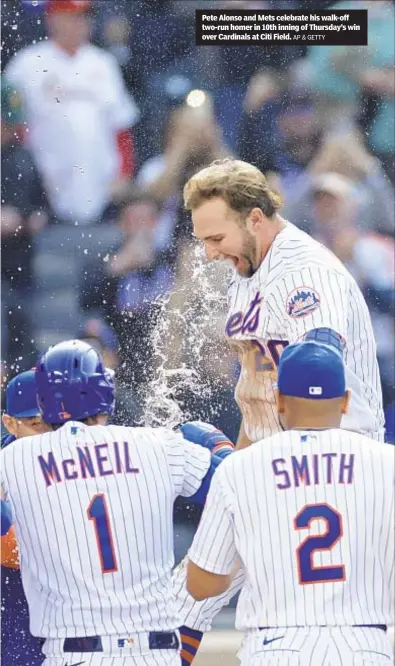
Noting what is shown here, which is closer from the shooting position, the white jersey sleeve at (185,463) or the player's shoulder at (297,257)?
the white jersey sleeve at (185,463)

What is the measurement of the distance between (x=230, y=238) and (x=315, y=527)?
1403 millimetres

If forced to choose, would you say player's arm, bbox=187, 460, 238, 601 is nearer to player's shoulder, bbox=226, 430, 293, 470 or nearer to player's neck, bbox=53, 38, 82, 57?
player's shoulder, bbox=226, 430, 293, 470

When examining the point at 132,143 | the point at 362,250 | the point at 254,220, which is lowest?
the point at 254,220

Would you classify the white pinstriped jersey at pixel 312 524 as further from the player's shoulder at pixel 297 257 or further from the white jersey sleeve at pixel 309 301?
the player's shoulder at pixel 297 257

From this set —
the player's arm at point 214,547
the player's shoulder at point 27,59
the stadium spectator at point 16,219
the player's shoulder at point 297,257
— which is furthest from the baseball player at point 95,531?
the player's shoulder at point 27,59

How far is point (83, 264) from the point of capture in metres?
5.14

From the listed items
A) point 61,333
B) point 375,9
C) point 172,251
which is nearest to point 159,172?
point 172,251

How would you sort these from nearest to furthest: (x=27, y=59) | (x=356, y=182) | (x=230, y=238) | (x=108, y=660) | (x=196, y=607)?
(x=108, y=660), (x=196, y=607), (x=230, y=238), (x=27, y=59), (x=356, y=182)

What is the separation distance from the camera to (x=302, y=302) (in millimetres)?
3275

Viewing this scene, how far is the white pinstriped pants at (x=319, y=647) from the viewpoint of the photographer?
2.40 metres

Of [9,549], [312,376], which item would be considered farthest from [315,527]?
[9,549]

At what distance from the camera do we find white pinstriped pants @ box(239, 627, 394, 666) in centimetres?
240

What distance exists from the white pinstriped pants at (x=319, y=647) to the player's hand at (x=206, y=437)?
780 millimetres

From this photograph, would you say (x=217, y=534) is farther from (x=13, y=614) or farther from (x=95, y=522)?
(x=13, y=614)
